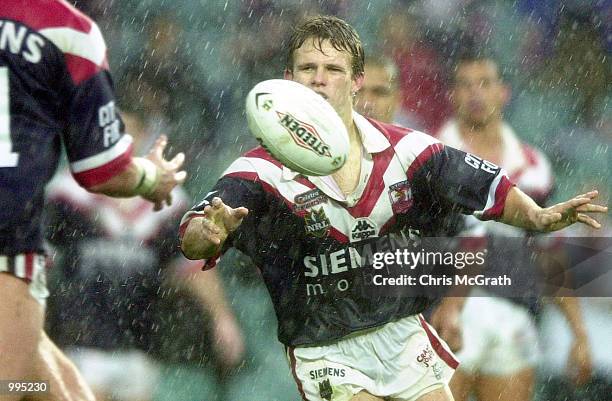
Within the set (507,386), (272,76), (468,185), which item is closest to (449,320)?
(507,386)

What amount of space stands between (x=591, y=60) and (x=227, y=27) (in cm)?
191

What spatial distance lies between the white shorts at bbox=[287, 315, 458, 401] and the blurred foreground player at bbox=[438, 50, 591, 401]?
0.98 m

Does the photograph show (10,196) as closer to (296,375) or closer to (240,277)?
(296,375)

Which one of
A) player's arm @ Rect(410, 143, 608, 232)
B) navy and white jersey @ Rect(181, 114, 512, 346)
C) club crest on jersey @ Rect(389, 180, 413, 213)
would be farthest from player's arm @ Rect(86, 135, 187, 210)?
player's arm @ Rect(410, 143, 608, 232)

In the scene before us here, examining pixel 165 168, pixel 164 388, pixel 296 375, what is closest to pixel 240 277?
pixel 164 388

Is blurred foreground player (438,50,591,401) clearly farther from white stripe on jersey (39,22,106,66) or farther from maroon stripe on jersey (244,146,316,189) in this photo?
white stripe on jersey (39,22,106,66)

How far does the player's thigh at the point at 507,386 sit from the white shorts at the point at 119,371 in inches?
66.2

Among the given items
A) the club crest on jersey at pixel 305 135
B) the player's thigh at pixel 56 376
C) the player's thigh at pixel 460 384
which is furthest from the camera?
the player's thigh at pixel 460 384

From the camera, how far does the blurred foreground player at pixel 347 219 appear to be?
460cm

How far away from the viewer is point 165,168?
12.3ft

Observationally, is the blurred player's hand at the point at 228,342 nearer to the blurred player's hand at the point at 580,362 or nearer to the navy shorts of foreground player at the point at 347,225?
the navy shorts of foreground player at the point at 347,225

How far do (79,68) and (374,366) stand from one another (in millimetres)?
1853

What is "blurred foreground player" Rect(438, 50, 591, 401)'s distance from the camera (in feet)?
18.4

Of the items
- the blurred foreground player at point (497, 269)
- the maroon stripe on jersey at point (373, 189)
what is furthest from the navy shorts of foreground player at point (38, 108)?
the blurred foreground player at point (497, 269)
